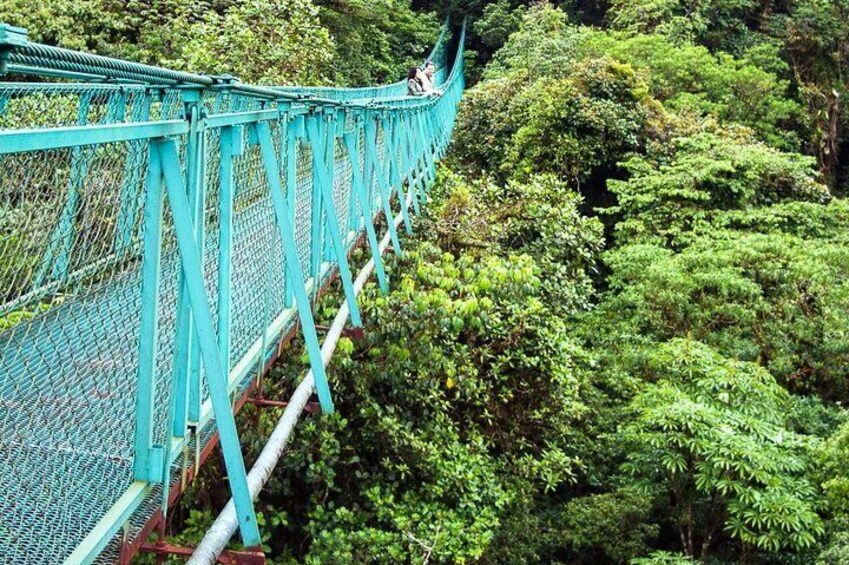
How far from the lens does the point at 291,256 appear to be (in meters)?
2.88

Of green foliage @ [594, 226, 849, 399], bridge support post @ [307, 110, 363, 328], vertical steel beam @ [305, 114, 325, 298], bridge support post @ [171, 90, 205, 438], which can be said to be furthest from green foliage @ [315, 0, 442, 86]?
bridge support post @ [171, 90, 205, 438]

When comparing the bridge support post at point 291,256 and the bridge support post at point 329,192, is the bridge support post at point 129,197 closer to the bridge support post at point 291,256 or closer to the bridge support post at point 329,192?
the bridge support post at point 291,256

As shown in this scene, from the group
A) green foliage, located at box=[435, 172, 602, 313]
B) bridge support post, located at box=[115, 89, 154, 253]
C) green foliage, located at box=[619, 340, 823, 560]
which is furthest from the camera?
green foliage, located at box=[435, 172, 602, 313]

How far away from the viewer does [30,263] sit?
1.55 meters

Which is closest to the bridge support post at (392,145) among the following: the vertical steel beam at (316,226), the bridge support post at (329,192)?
the bridge support post at (329,192)

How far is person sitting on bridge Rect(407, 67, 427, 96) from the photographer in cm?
1070

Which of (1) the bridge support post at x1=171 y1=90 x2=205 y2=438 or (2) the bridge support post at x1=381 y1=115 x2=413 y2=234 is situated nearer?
(1) the bridge support post at x1=171 y1=90 x2=205 y2=438

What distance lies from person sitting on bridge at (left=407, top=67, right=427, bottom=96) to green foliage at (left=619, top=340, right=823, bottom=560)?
540cm

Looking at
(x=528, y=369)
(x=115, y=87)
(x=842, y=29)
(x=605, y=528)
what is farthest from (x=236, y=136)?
(x=842, y=29)

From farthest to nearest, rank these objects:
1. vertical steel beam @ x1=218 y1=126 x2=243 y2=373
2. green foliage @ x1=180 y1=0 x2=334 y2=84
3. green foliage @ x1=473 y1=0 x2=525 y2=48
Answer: green foliage @ x1=473 y1=0 x2=525 y2=48
green foliage @ x1=180 y1=0 x2=334 y2=84
vertical steel beam @ x1=218 y1=126 x2=243 y2=373

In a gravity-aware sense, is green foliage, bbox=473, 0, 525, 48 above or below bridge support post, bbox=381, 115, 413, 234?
above

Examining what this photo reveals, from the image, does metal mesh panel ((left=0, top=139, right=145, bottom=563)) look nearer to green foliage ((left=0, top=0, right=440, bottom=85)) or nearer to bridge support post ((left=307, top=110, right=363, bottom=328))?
bridge support post ((left=307, top=110, right=363, bottom=328))

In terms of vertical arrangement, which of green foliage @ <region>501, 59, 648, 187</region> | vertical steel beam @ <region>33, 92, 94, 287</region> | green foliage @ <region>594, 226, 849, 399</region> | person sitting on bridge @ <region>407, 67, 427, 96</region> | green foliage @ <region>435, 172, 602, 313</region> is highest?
vertical steel beam @ <region>33, 92, 94, 287</region>

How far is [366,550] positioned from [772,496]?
2.45 m
